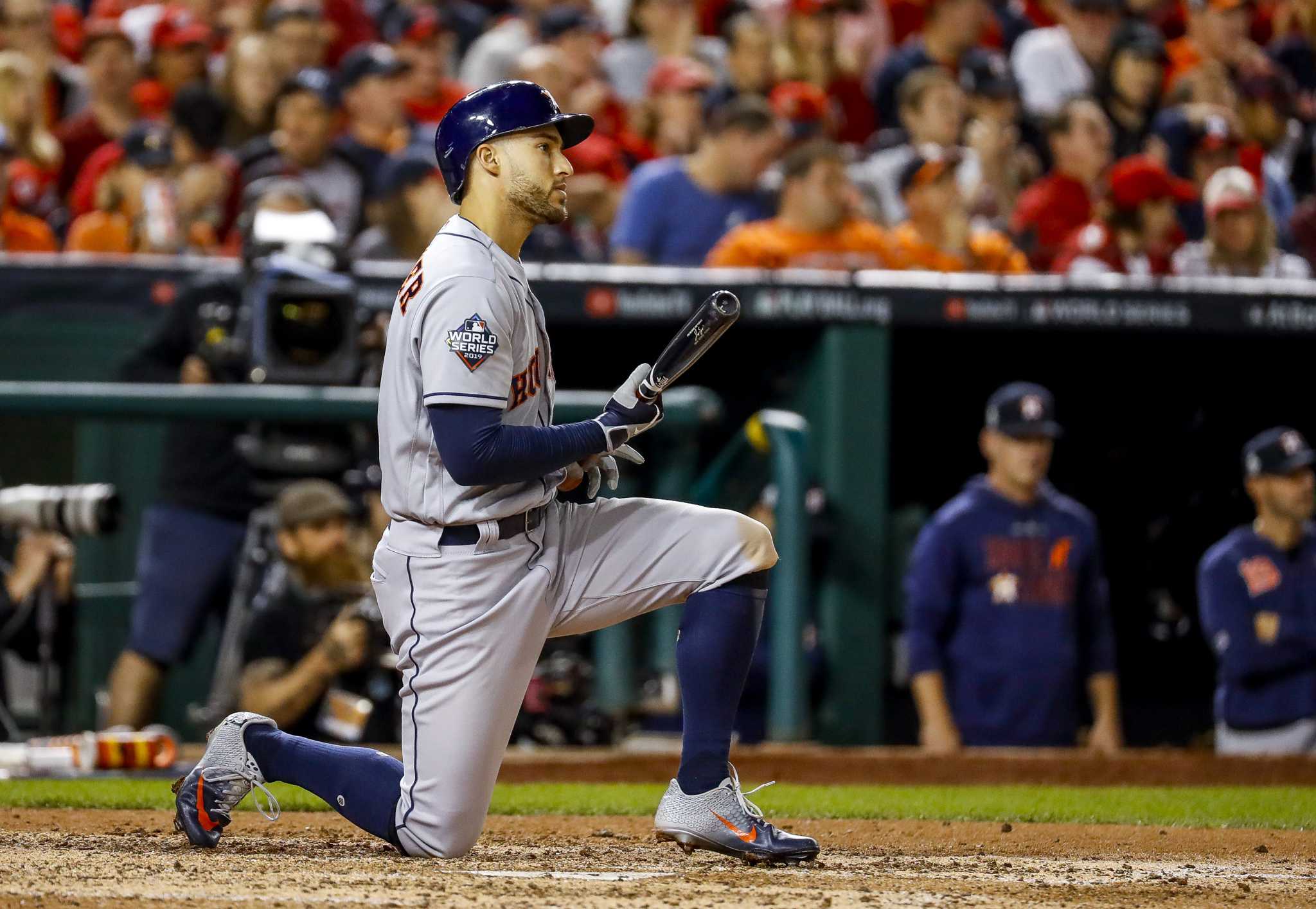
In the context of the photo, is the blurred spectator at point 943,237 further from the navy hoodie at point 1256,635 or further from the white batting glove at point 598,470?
the white batting glove at point 598,470

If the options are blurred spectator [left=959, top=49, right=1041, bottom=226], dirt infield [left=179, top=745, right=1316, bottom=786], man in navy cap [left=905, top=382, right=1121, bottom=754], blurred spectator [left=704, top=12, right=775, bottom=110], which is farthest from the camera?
blurred spectator [left=704, top=12, right=775, bottom=110]

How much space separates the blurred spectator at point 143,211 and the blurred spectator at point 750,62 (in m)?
2.42

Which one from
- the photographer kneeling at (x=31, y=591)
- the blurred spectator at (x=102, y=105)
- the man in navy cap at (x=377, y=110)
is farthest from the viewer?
the blurred spectator at (x=102, y=105)

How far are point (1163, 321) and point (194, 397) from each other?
328cm

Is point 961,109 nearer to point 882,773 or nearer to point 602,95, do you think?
point 602,95

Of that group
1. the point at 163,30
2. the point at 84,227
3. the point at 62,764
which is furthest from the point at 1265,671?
the point at 163,30

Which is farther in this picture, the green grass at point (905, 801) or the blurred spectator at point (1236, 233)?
the blurred spectator at point (1236, 233)

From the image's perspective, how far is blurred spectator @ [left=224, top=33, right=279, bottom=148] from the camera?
25.8ft

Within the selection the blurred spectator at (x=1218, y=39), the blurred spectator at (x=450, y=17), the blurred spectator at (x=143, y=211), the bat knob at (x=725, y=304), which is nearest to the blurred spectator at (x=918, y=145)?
the blurred spectator at (x=1218, y=39)

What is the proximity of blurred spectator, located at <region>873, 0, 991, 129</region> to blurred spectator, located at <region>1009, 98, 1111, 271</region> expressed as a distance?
0.96m

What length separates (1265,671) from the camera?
20.7 ft

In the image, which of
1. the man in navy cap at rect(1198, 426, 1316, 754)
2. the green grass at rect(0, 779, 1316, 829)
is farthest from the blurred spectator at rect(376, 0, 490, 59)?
the green grass at rect(0, 779, 1316, 829)

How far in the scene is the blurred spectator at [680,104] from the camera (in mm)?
8156

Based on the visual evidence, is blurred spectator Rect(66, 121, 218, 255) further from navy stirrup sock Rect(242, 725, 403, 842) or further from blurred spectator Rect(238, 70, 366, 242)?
navy stirrup sock Rect(242, 725, 403, 842)
